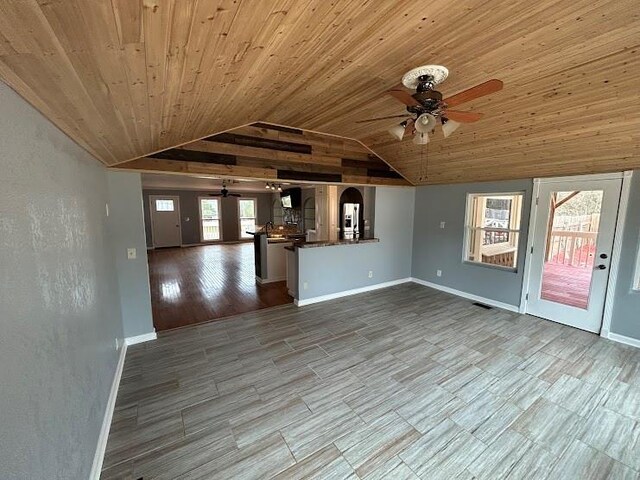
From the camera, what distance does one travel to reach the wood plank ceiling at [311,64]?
87cm

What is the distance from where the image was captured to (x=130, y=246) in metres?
3.26

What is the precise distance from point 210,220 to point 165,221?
165 centimetres

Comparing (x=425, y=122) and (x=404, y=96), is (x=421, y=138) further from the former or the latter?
(x=404, y=96)

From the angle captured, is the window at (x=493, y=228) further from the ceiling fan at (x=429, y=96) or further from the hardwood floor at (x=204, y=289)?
the hardwood floor at (x=204, y=289)

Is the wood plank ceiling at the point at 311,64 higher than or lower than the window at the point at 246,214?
higher

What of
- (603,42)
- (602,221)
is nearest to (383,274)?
(602,221)

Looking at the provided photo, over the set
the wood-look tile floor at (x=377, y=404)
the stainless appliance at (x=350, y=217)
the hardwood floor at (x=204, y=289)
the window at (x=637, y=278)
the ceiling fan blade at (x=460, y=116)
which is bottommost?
the wood-look tile floor at (x=377, y=404)

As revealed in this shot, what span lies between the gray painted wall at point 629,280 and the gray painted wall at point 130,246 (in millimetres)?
5866

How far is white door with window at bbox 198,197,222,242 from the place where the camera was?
36.1 ft

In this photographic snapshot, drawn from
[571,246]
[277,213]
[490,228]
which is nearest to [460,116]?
[571,246]

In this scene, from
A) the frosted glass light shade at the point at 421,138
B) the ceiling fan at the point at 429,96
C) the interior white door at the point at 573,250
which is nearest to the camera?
the ceiling fan at the point at 429,96

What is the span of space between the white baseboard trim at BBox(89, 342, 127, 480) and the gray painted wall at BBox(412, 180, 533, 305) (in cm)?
518

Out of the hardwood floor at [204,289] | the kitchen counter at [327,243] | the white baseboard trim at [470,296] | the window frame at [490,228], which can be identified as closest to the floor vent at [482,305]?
the white baseboard trim at [470,296]

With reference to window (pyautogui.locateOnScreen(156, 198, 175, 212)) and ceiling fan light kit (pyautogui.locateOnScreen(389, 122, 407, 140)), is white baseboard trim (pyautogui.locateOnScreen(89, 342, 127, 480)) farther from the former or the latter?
window (pyautogui.locateOnScreen(156, 198, 175, 212))
